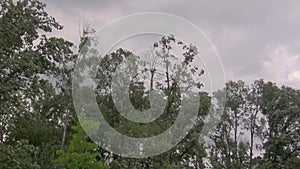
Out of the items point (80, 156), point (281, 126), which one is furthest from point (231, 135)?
point (80, 156)

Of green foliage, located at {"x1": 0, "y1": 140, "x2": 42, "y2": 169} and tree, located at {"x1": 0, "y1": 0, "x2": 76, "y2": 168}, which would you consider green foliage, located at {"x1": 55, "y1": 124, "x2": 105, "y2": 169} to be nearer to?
tree, located at {"x1": 0, "y1": 0, "x2": 76, "y2": 168}

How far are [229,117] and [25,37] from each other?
16046mm

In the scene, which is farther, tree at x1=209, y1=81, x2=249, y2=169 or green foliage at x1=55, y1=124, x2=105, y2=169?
tree at x1=209, y1=81, x2=249, y2=169

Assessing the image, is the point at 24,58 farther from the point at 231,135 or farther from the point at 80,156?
the point at 231,135

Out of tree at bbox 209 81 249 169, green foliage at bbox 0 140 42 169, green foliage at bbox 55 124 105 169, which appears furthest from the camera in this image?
tree at bbox 209 81 249 169

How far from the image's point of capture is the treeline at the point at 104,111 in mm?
11961

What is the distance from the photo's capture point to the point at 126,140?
2022cm

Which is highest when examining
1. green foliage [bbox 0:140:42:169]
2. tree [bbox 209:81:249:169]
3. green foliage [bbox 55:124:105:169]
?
tree [bbox 209:81:249:169]

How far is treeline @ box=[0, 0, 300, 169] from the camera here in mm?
11961

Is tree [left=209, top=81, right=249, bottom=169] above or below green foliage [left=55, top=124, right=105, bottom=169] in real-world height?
above

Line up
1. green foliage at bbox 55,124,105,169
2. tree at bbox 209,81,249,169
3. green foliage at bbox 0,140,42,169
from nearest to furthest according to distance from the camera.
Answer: green foliage at bbox 0,140,42,169 → green foliage at bbox 55,124,105,169 → tree at bbox 209,81,249,169

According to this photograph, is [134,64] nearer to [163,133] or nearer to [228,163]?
[163,133]

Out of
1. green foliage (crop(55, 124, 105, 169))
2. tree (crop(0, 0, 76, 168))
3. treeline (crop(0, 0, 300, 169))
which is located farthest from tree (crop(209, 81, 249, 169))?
tree (crop(0, 0, 76, 168))

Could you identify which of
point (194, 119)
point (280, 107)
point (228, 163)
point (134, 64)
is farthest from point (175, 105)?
point (280, 107)
